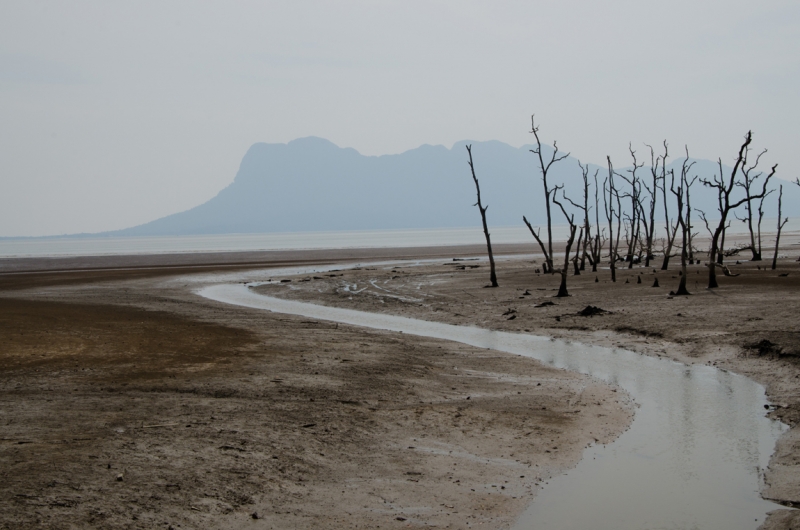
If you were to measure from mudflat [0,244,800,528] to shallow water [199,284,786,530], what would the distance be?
0.27m

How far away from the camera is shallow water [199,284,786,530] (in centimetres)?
705

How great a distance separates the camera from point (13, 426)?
8.55 m

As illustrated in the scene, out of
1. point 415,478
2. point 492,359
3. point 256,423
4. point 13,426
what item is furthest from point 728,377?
point 13,426

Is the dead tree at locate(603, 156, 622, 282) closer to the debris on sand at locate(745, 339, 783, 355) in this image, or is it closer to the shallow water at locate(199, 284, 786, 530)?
the debris on sand at locate(745, 339, 783, 355)

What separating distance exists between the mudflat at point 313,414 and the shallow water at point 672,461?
0.27 metres

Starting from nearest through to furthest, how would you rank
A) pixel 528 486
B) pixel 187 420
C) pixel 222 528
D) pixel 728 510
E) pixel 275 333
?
pixel 222 528
pixel 728 510
pixel 528 486
pixel 187 420
pixel 275 333

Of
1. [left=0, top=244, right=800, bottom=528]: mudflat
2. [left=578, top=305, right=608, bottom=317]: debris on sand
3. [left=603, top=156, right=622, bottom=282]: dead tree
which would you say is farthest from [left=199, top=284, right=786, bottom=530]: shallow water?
[left=603, top=156, right=622, bottom=282]: dead tree

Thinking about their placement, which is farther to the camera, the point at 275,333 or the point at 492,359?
the point at 275,333

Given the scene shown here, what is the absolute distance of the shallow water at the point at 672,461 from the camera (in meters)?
7.05

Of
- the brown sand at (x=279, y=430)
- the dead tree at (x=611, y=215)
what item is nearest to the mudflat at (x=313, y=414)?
the brown sand at (x=279, y=430)

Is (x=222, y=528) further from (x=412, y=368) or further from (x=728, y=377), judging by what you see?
(x=728, y=377)

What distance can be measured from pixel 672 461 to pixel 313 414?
4.94m

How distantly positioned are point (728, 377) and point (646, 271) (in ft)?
84.8

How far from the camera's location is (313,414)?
32.7 ft
